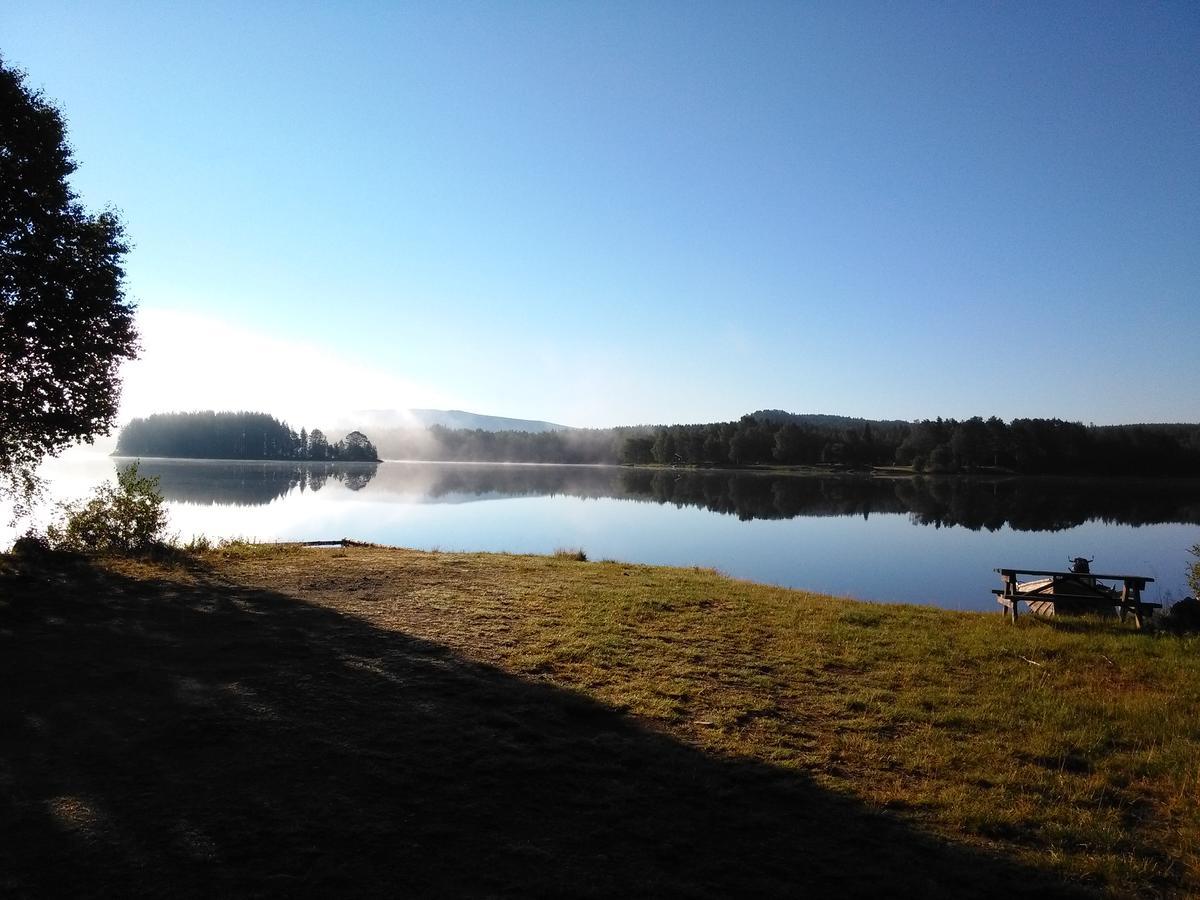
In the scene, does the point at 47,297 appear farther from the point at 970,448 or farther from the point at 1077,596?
the point at 970,448

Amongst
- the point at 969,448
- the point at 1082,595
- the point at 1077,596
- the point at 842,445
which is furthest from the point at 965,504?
the point at 842,445

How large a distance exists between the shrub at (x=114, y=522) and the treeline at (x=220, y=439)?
575ft

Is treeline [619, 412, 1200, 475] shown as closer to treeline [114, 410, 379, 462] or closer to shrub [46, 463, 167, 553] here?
treeline [114, 410, 379, 462]

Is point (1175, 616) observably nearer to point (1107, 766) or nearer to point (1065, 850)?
point (1107, 766)

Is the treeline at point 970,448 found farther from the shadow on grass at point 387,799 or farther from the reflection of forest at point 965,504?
the shadow on grass at point 387,799

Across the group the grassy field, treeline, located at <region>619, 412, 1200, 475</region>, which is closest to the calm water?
the grassy field

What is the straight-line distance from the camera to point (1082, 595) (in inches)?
526

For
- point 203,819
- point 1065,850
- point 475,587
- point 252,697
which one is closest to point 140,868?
point 203,819

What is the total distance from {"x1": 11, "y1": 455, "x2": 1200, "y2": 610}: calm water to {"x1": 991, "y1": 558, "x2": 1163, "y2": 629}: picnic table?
6.65 metres

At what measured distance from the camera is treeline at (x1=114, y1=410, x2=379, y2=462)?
17212cm

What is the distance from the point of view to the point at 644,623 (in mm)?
11266

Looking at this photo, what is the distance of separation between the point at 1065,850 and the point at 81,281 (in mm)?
20735

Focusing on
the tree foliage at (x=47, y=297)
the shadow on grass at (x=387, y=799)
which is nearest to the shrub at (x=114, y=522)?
the tree foliage at (x=47, y=297)

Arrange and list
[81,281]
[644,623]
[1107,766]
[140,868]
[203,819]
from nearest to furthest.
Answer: [140,868]
[203,819]
[1107,766]
[644,623]
[81,281]
